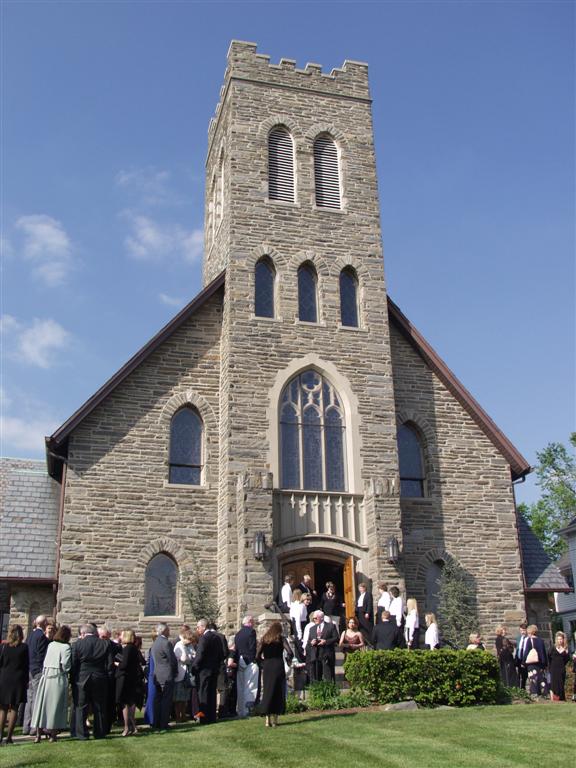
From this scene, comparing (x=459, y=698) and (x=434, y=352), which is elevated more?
(x=434, y=352)

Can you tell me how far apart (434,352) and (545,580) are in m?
6.54

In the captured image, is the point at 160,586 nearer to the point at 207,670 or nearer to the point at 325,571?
the point at 325,571

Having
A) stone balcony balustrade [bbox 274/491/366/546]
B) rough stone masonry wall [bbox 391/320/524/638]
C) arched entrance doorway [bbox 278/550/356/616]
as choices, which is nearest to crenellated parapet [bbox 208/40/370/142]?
rough stone masonry wall [bbox 391/320/524/638]

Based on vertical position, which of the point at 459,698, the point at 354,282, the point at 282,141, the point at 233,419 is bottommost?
the point at 459,698

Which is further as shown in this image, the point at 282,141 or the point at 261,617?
the point at 282,141

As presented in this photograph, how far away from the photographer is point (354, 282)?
23406 mm

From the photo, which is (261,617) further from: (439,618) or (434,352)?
(434,352)

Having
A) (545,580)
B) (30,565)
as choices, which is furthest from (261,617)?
(545,580)

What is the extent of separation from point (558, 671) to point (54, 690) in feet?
30.4

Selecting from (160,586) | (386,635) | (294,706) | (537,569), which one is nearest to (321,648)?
(386,635)

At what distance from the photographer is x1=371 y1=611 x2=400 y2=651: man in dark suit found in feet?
51.4

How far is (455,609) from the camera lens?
20.3m

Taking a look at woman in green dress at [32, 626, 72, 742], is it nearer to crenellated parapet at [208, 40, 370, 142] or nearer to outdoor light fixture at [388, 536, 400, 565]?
outdoor light fixture at [388, 536, 400, 565]

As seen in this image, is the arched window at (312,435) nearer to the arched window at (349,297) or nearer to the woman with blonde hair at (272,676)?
the arched window at (349,297)
